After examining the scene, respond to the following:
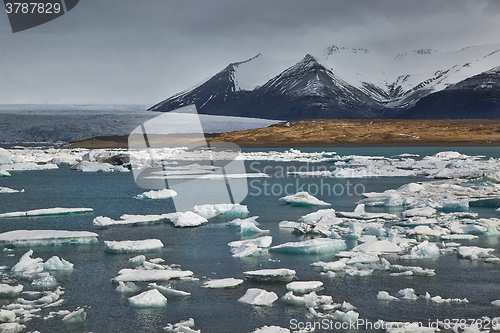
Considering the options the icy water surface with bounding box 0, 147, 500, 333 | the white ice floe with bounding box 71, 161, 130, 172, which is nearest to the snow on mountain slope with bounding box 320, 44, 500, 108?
the white ice floe with bounding box 71, 161, 130, 172

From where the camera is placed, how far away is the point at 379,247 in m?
11.6

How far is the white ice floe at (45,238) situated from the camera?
12484mm

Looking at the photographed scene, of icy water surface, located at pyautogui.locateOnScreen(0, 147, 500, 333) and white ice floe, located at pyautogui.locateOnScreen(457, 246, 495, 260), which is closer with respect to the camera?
icy water surface, located at pyautogui.locateOnScreen(0, 147, 500, 333)

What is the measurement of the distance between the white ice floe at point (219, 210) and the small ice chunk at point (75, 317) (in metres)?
7.96

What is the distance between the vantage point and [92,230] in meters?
14.2

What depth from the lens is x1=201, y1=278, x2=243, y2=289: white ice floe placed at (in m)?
9.35

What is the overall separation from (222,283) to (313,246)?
9.18 feet

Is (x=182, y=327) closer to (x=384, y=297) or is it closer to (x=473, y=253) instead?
(x=384, y=297)

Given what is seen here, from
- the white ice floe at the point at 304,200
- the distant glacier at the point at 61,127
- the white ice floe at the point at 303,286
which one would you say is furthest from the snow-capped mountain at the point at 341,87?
the white ice floe at the point at 303,286

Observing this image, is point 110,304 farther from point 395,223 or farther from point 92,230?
point 395,223

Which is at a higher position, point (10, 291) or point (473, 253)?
point (10, 291)

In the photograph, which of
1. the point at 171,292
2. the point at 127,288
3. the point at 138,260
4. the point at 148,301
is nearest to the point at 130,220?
the point at 138,260

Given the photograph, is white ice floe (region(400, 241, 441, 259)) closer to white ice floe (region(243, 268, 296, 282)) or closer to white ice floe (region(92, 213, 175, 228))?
white ice floe (region(243, 268, 296, 282))

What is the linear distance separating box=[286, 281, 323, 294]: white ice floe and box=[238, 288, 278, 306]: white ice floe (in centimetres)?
46
